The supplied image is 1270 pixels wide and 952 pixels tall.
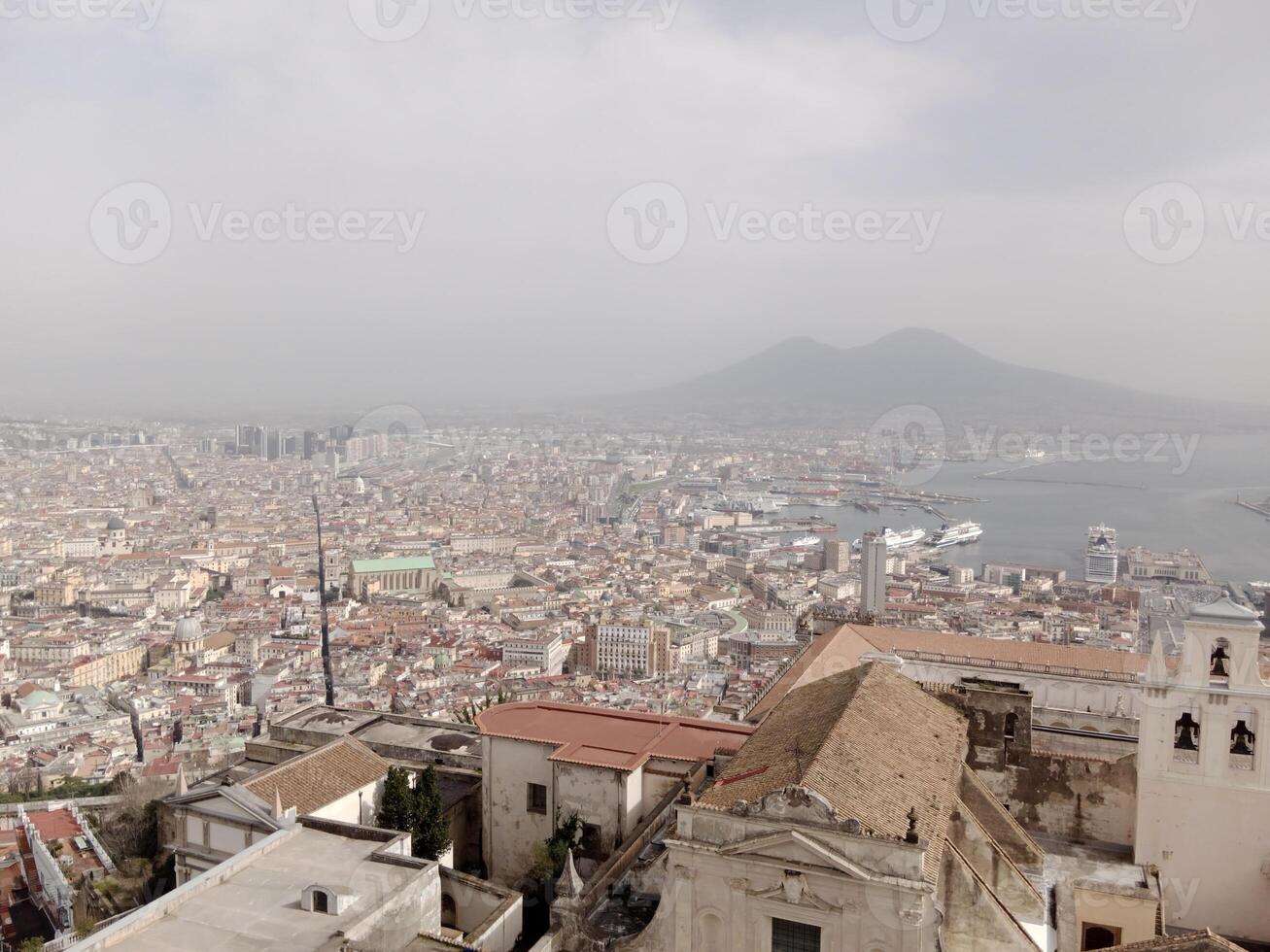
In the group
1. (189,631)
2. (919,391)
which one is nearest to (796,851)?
(189,631)

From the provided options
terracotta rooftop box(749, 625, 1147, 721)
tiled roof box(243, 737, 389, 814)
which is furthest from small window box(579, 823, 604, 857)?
terracotta rooftop box(749, 625, 1147, 721)

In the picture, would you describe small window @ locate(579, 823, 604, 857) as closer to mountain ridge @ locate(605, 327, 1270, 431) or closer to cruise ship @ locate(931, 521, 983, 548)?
cruise ship @ locate(931, 521, 983, 548)

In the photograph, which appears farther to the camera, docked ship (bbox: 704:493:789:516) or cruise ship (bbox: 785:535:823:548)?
docked ship (bbox: 704:493:789:516)

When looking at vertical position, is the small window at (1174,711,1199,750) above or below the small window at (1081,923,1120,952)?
above

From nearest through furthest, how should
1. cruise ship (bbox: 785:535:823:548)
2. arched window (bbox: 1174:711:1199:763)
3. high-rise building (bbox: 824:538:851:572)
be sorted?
arched window (bbox: 1174:711:1199:763), high-rise building (bbox: 824:538:851:572), cruise ship (bbox: 785:535:823:548)

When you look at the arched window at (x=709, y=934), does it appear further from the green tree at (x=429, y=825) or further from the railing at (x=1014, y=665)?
the railing at (x=1014, y=665)

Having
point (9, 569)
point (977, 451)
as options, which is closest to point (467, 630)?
point (9, 569)

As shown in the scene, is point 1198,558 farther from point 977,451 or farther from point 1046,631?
point 977,451
